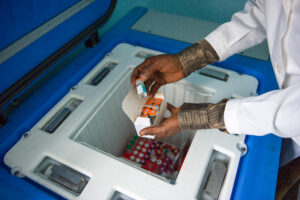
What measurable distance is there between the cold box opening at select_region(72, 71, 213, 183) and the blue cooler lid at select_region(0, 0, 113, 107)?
13.4 inches

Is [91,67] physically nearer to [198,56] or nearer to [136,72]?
[136,72]

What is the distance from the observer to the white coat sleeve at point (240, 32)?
100cm

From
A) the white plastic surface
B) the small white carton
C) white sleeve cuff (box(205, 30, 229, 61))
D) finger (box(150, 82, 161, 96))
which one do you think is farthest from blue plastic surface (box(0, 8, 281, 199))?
the small white carton

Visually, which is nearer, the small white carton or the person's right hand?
the small white carton

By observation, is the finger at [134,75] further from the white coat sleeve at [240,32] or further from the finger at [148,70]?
the white coat sleeve at [240,32]

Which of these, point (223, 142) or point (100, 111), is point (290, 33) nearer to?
point (223, 142)

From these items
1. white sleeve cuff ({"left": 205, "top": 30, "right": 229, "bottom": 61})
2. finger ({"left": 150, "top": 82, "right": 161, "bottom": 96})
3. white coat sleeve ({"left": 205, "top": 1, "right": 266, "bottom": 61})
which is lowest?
finger ({"left": 150, "top": 82, "right": 161, "bottom": 96})

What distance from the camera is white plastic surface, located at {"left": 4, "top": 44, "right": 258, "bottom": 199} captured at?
30.2 inches

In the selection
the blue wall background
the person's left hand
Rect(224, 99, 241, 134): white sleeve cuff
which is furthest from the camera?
the blue wall background

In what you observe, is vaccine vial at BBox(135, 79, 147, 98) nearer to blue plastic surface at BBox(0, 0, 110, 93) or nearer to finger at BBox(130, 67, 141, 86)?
finger at BBox(130, 67, 141, 86)

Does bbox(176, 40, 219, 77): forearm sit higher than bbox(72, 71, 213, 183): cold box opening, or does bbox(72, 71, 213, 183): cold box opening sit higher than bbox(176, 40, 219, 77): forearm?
bbox(176, 40, 219, 77): forearm

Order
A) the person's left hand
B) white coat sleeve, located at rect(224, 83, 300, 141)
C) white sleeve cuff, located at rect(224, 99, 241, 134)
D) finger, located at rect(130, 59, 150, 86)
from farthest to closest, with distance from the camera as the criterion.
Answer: finger, located at rect(130, 59, 150, 86), the person's left hand, white sleeve cuff, located at rect(224, 99, 241, 134), white coat sleeve, located at rect(224, 83, 300, 141)

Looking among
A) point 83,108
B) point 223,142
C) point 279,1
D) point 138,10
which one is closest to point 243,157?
point 223,142

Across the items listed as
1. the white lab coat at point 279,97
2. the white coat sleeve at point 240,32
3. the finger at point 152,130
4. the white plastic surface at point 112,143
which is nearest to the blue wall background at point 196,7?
the white coat sleeve at point 240,32
